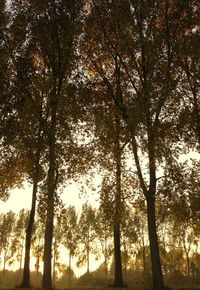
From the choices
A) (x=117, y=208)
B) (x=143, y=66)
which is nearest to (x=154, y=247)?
(x=117, y=208)

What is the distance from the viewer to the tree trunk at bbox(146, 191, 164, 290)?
2145 cm

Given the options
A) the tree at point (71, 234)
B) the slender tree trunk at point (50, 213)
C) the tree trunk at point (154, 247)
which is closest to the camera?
the slender tree trunk at point (50, 213)

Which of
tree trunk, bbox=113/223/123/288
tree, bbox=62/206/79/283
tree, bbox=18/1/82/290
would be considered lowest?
tree trunk, bbox=113/223/123/288

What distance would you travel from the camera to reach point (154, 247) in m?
22.5

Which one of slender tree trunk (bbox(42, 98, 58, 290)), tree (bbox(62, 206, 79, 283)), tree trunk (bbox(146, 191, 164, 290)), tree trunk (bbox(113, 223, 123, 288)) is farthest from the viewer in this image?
tree (bbox(62, 206, 79, 283))

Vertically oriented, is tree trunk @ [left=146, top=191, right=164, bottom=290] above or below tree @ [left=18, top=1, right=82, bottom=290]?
below

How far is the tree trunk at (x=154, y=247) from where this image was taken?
2145 cm

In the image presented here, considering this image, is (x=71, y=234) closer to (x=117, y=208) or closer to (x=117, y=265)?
(x=117, y=265)

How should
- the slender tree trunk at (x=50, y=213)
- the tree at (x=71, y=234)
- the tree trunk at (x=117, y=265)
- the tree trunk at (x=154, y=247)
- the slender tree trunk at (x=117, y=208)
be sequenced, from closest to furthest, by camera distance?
the slender tree trunk at (x=50, y=213) → the tree trunk at (x=154, y=247) → the slender tree trunk at (x=117, y=208) → the tree trunk at (x=117, y=265) → the tree at (x=71, y=234)

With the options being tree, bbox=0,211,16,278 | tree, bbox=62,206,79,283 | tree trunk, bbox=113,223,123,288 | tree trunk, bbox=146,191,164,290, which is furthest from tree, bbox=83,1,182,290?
tree, bbox=0,211,16,278

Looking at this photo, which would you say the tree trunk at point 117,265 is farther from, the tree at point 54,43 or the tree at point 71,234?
the tree at point 71,234

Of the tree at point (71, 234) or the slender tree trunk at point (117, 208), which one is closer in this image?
the slender tree trunk at point (117, 208)

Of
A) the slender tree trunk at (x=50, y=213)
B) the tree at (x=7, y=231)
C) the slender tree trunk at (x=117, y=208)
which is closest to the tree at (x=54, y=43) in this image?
the slender tree trunk at (x=50, y=213)

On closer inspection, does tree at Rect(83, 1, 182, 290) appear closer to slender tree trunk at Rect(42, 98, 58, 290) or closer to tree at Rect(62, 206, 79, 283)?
slender tree trunk at Rect(42, 98, 58, 290)
